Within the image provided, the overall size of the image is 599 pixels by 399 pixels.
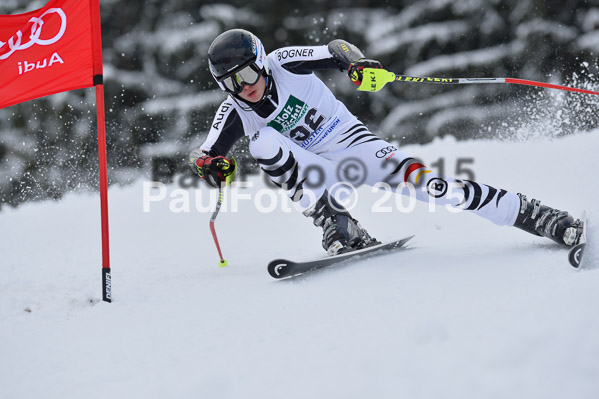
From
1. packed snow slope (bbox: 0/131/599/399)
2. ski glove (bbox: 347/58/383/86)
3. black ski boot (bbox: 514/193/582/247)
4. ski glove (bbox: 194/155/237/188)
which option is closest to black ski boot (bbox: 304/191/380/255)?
packed snow slope (bbox: 0/131/599/399)

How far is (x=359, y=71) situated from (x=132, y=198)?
388 cm

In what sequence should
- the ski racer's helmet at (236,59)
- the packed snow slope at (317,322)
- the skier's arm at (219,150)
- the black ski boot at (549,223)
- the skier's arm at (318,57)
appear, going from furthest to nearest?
1. the skier's arm at (219,150)
2. the skier's arm at (318,57)
3. the ski racer's helmet at (236,59)
4. the black ski boot at (549,223)
5. the packed snow slope at (317,322)

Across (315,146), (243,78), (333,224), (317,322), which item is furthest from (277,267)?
(243,78)

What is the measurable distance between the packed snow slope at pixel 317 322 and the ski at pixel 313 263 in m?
0.06

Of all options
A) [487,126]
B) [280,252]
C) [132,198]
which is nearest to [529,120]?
[487,126]

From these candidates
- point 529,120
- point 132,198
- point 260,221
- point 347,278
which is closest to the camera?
point 347,278

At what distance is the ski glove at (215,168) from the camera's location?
3.13 metres

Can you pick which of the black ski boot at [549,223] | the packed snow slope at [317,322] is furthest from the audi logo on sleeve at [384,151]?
the black ski boot at [549,223]

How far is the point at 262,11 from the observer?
799cm

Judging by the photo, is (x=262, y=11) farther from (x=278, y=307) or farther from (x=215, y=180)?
(x=278, y=307)

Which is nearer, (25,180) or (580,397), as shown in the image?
(580,397)

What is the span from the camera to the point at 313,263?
9.59 feet

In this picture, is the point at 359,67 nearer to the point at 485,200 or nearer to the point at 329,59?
the point at 329,59

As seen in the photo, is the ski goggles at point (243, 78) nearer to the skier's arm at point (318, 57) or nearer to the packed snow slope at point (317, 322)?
the skier's arm at point (318, 57)
